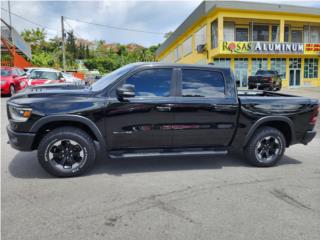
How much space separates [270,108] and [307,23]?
30779 millimetres

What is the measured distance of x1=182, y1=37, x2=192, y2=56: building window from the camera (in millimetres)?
35344

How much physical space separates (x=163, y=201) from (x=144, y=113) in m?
1.44

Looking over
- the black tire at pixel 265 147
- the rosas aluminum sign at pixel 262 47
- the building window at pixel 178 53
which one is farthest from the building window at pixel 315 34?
the black tire at pixel 265 147

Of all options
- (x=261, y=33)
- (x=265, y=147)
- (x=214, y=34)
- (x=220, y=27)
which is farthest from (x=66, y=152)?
(x=261, y=33)

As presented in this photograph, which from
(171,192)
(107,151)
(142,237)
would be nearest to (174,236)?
(142,237)

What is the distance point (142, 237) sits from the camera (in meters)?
2.92

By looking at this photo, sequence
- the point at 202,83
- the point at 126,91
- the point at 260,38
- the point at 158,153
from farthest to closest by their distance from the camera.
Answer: the point at 260,38 → the point at 202,83 → the point at 158,153 → the point at 126,91

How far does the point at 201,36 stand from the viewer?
31.0 metres

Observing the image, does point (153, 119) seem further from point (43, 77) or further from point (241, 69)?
point (241, 69)

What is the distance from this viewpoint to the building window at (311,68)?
30641 millimetres

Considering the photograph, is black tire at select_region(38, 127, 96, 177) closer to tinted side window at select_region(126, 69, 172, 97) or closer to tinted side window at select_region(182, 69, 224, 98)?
tinted side window at select_region(126, 69, 172, 97)

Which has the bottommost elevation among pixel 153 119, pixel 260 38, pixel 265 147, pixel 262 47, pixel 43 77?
pixel 265 147

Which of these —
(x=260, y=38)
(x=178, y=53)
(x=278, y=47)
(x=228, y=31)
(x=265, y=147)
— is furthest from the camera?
(x=178, y=53)

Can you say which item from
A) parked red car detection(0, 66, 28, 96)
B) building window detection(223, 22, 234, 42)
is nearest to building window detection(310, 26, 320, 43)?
building window detection(223, 22, 234, 42)
